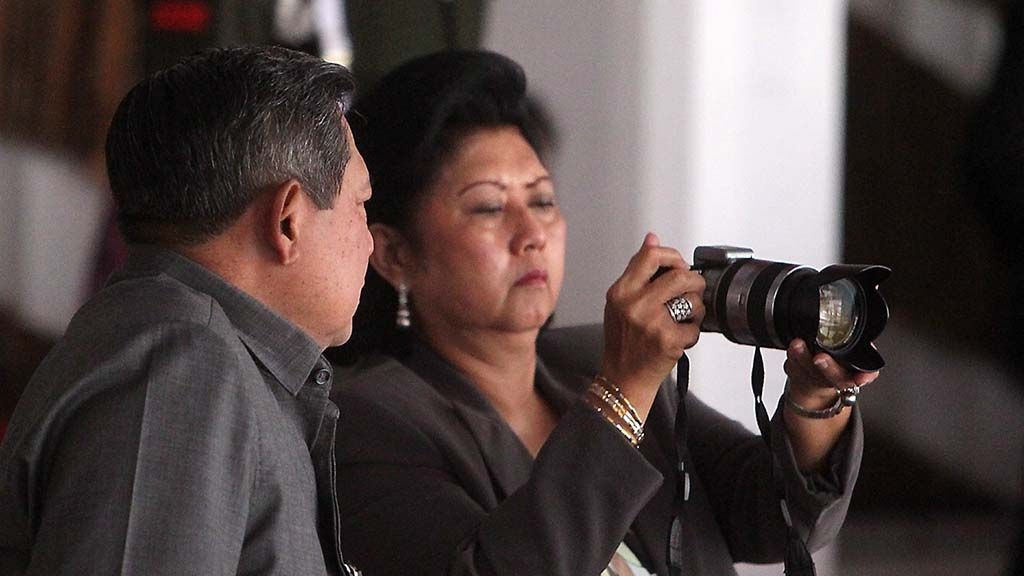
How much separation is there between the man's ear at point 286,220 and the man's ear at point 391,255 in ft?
2.11

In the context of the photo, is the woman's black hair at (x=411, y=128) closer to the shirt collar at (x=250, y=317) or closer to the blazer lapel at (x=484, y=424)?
the blazer lapel at (x=484, y=424)

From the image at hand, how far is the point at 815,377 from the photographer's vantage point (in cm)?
150

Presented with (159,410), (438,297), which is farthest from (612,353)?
(159,410)

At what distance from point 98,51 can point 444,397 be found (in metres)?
1.03

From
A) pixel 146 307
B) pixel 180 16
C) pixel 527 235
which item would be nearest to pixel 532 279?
pixel 527 235

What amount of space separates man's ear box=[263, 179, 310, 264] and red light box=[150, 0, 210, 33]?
1376 millimetres

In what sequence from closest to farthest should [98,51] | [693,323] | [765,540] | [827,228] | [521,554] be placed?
[521,554] < [693,323] < [765,540] < [98,51] < [827,228]

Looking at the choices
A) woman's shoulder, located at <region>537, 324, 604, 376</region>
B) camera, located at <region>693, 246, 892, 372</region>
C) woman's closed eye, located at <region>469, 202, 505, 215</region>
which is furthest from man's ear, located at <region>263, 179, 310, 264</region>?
woman's shoulder, located at <region>537, 324, 604, 376</region>

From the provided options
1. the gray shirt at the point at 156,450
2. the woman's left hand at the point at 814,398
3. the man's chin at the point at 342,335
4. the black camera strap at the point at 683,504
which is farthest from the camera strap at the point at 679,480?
the gray shirt at the point at 156,450

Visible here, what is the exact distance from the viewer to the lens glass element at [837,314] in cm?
142

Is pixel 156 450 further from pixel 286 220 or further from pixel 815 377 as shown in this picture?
pixel 815 377

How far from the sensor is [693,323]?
142 centimetres

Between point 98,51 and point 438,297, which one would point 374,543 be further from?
point 98,51

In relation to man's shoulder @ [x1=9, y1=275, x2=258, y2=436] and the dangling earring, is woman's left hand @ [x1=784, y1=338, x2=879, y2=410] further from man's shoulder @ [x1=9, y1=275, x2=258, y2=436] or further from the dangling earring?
man's shoulder @ [x1=9, y1=275, x2=258, y2=436]
